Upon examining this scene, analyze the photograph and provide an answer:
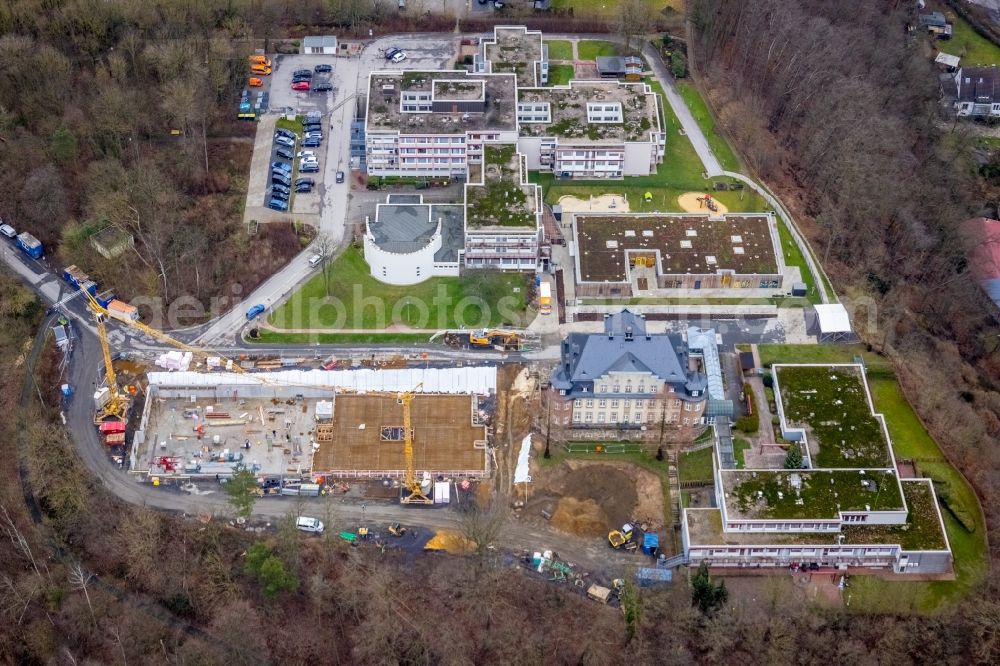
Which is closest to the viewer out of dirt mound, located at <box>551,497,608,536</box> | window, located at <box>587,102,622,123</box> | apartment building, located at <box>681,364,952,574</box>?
apartment building, located at <box>681,364,952,574</box>

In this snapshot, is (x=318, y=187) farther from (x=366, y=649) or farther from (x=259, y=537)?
(x=366, y=649)

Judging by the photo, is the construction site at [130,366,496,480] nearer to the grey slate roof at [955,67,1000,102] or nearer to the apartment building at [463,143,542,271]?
the apartment building at [463,143,542,271]

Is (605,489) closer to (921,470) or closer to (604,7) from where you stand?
(921,470)

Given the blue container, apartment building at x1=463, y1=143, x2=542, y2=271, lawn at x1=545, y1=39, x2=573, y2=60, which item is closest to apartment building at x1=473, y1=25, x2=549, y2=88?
lawn at x1=545, y1=39, x2=573, y2=60

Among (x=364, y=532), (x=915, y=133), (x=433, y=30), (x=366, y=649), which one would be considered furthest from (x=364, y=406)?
(x=915, y=133)

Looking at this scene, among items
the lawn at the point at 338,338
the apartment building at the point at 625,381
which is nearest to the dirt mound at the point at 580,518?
the apartment building at the point at 625,381

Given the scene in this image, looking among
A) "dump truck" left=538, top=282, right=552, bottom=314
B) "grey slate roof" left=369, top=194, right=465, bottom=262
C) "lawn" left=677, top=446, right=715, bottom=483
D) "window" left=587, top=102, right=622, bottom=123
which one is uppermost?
"window" left=587, top=102, right=622, bottom=123

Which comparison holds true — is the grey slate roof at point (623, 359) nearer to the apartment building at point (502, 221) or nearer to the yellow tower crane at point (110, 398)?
the apartment building at point (502, 221)
